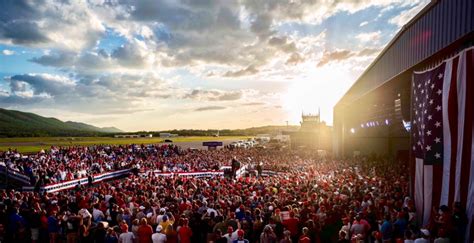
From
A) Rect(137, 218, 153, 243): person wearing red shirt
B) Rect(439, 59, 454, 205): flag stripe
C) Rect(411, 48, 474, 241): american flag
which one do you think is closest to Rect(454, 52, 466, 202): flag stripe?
Rect(411, 48, 474, 241): american flag

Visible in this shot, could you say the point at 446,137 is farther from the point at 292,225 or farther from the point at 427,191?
the point at 292,225

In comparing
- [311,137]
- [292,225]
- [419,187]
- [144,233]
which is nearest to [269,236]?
[292,225]

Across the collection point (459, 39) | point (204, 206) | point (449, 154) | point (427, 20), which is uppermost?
point (427, 20)

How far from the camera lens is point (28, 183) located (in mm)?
27141

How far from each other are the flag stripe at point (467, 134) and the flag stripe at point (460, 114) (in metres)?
0.10

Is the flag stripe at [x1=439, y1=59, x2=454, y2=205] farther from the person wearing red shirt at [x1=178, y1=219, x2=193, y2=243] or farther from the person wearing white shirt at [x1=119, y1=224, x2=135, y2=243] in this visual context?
the person wearing white shirt at [x1=119, y1=224, x2=135, y2=243]

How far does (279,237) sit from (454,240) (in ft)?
13.4

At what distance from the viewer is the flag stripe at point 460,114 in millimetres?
8344

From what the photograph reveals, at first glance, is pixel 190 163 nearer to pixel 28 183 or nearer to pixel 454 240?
pixel 28 183

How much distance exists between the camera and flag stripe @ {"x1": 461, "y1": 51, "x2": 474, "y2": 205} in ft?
→ 26.7

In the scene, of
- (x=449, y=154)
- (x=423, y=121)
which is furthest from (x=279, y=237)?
(x=423, y=121)

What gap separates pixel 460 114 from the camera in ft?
27.9

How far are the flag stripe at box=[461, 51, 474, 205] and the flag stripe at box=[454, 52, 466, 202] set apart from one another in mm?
95

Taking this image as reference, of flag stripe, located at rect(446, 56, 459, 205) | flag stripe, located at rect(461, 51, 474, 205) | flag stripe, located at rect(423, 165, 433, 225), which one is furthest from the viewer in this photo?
flag stripe, located at rect(423, 165, 433, 225)
